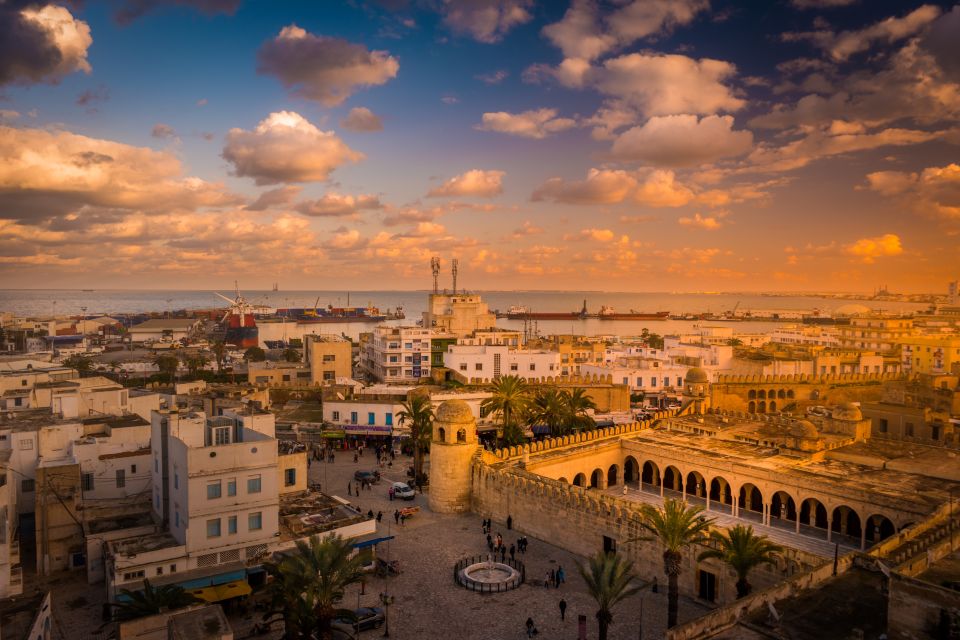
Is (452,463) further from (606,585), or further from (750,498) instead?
(606,585)

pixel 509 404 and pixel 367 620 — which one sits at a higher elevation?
pixel 509 404

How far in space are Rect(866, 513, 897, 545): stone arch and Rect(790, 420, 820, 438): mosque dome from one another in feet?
21.6

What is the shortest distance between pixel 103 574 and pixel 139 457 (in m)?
6.74

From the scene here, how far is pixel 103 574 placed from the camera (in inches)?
963

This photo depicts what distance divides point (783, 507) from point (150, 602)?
26.5 metres

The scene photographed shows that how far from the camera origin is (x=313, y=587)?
18.1m

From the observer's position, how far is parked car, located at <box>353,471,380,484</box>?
3728 centimetres

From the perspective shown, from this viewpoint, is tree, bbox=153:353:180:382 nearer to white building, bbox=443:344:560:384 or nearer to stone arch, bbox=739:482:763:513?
white building, bbox=443:344:560:384

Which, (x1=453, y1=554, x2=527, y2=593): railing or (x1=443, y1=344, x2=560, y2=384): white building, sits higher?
(x1=443, y1=344, x2=560, y2=384): white building

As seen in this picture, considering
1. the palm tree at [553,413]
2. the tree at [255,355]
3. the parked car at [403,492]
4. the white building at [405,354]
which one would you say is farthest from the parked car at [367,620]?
the tree at [255,355]

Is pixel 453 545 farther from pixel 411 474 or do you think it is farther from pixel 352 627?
pixel 411 474

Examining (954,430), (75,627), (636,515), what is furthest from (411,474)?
(954,430)

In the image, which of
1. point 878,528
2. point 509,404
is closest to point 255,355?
point 509,404

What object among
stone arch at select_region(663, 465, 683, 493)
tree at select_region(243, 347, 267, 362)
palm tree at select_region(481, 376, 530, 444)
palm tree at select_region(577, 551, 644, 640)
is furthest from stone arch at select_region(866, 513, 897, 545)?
tree at select_region(243, 347, 267, 362)
